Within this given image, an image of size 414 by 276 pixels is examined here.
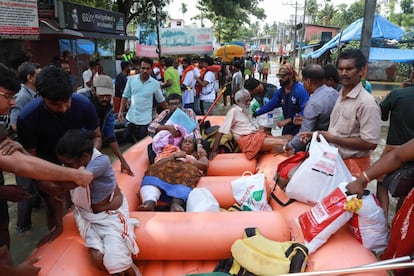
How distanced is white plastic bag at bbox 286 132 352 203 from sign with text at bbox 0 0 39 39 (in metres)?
5.34

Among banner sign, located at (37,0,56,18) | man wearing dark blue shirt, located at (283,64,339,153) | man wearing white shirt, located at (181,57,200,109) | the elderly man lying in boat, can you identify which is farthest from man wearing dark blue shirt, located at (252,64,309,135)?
banner sign, located at (37,0,56,18)

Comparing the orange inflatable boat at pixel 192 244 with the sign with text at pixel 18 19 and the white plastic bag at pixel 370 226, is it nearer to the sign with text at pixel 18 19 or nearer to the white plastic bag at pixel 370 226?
the white plastic bag at pixel 370 226

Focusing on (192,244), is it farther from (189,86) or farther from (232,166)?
(189,86)

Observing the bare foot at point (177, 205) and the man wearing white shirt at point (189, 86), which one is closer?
the bare foot at point (177, 205)

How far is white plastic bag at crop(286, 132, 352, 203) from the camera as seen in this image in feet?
7.77

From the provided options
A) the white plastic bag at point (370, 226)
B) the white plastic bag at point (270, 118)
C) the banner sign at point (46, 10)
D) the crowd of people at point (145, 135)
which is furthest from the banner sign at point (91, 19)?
the white plastic bag at point (370, 226)

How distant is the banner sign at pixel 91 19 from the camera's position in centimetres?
905

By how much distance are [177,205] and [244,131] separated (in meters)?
1.54

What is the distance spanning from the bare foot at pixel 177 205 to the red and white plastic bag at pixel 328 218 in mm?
1196

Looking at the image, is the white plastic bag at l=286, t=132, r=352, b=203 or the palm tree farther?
the palm tree

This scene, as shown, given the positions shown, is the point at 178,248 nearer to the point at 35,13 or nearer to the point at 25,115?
the point at 25,115

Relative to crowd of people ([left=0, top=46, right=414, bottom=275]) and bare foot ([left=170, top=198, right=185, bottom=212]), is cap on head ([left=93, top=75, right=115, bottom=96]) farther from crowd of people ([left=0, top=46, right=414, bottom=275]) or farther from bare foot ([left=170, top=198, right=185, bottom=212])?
bare foot ([left=170, top=198, right=185, bottom=212])

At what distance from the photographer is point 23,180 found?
324 cm

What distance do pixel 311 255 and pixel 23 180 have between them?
9.05 feet
